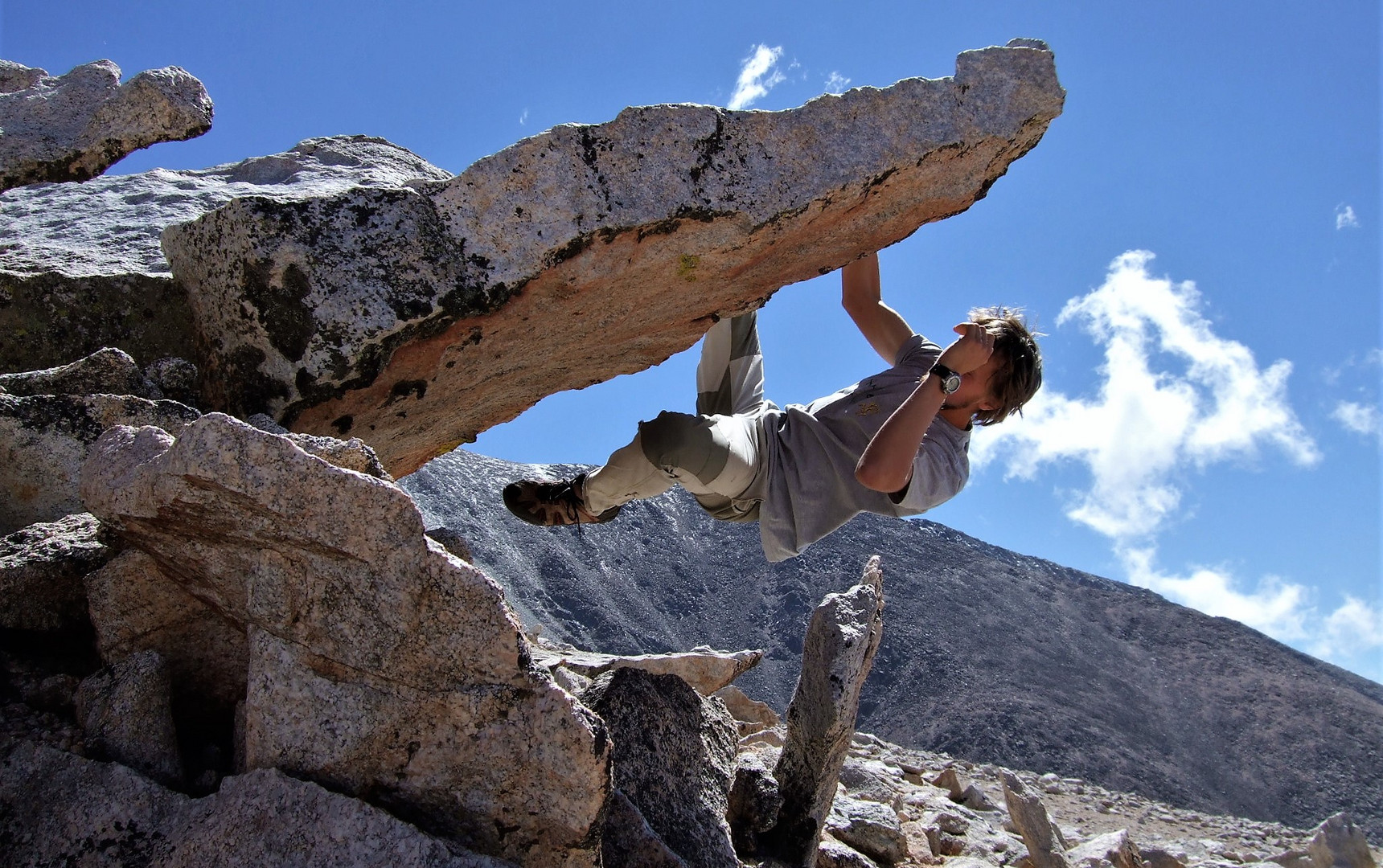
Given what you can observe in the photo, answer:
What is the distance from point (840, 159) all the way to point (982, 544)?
1837cm

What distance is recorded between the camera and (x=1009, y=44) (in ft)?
11.8

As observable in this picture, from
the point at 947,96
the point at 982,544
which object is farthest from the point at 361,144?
the point at 982,544

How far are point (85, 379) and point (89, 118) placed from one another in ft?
3.64

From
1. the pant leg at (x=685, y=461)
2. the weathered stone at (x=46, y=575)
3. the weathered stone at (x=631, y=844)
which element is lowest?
the weathered stone at (x=631, y=844)

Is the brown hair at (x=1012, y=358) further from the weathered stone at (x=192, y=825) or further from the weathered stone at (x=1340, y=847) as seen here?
the weathered stone at (x=1340, y=847)

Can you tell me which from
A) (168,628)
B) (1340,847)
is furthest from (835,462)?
(1340,847)

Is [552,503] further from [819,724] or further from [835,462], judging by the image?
[819,724]

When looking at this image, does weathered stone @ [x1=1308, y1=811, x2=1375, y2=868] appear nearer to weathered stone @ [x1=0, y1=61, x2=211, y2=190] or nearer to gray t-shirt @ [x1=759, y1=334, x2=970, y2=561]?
gray t-shirt @ [x1=759, y1=334, x2=970, y2=561]

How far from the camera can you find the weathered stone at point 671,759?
9.74 ft

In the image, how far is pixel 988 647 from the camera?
1634 cm

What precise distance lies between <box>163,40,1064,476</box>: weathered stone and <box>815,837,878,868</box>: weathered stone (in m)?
2.22

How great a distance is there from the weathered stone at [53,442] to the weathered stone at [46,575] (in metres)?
0.25

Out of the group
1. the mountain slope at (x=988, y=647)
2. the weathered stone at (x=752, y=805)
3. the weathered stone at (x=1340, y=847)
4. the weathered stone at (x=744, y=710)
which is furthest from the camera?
the mountain slope at (x=988, y=647)

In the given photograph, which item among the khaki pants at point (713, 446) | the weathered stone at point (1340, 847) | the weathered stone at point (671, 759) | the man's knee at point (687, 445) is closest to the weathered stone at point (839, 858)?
the weathered stone at point (671, 759)
